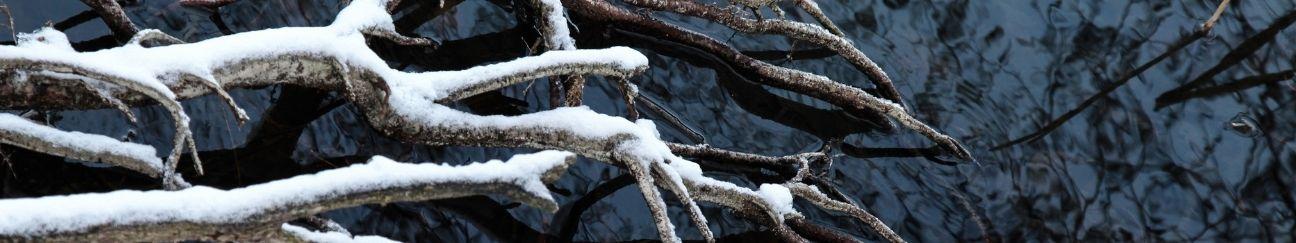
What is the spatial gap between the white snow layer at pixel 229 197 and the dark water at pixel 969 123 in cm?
190

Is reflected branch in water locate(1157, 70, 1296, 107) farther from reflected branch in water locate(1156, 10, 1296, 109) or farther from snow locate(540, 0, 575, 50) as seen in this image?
snow locate(540, 0, 575, 50)

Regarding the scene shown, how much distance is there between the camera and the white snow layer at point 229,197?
2.90m

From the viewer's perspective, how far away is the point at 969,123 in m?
6.38

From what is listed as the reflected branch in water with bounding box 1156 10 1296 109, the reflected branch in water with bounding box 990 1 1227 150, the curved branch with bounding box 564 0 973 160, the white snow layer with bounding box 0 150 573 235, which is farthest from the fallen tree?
the reflected branch in water with bounding box 1156 10 1296 109

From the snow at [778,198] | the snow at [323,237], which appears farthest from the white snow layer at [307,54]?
the snow at [323,237]

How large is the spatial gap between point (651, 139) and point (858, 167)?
1.85 m

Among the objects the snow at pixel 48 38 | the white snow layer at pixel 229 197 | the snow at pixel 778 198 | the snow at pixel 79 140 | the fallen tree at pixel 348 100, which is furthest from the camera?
the snow at pixel 778 198

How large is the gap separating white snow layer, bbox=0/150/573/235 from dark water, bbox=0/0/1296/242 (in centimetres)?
190

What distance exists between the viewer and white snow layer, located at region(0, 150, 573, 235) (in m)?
2.90

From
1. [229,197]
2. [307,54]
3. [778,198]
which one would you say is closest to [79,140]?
[307,54]

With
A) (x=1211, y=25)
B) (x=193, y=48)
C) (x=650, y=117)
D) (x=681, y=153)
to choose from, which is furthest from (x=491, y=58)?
(x=1211, y=25)

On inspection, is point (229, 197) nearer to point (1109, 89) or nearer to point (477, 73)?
point (477, 73)

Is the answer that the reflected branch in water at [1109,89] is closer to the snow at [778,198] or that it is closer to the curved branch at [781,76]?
the curved branch at [781,76]

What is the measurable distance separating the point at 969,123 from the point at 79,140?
430 centimetres
